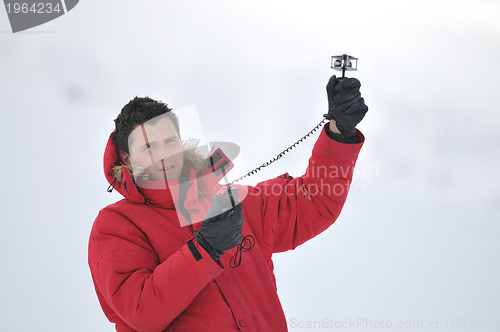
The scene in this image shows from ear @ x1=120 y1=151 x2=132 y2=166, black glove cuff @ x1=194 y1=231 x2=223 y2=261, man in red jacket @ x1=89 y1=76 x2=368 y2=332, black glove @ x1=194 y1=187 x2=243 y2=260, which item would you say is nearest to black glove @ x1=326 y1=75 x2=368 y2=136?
man in red jacket @ x1=89 y1=76 x2=368 y2=332

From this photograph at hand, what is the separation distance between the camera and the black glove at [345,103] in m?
1.51

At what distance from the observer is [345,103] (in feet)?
4.96

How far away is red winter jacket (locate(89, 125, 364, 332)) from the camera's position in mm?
1334

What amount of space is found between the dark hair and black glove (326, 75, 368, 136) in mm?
529

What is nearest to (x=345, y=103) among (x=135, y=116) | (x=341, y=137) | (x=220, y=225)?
(x=341, y=137)

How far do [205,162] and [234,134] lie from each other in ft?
5.61

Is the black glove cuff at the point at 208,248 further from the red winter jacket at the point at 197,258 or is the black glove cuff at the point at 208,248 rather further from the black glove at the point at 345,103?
the black glove at the point at 345,103

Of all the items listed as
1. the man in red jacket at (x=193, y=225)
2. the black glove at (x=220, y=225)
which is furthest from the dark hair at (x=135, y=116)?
the black glove at (x=220, y=225)

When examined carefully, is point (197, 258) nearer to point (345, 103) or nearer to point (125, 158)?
point (125, 158)

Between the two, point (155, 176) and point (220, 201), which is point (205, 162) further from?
point (220, 201)

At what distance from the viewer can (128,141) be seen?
1.65 m

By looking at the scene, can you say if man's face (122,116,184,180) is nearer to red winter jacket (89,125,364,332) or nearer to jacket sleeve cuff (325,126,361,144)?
red winter jacket (89,125,364,332)

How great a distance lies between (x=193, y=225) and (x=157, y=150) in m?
0.27

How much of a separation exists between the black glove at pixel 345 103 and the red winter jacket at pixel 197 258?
0.08 meters
